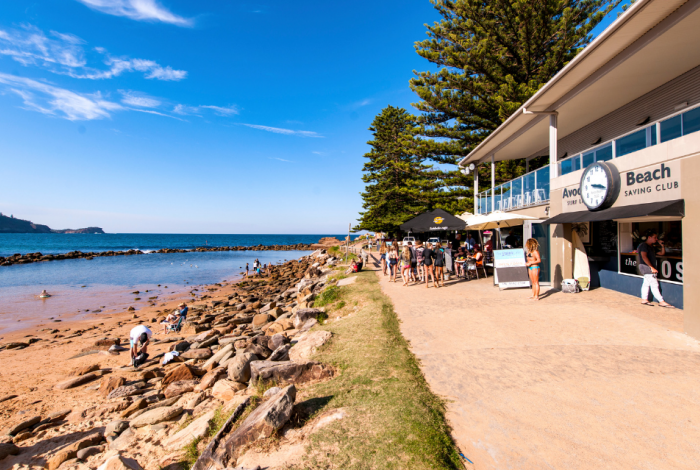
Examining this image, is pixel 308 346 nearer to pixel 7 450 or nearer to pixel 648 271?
pixel 7 450

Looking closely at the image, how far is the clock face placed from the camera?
26.6 feet

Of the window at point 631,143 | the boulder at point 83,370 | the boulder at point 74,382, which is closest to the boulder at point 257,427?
the boulder at point 74,382

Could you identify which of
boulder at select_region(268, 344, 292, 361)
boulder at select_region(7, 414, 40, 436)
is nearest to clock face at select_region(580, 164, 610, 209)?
boulder at select_region(268, 344, 292, 361)

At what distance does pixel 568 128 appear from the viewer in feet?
42.7

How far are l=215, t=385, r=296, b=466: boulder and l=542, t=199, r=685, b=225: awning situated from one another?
22.9ft

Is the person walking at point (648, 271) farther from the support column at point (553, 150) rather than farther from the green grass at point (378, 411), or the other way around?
the green grass at point (378, 411)

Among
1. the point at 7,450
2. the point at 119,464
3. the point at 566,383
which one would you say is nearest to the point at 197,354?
the point at 7,450

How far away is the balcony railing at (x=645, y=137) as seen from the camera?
6.22 metres

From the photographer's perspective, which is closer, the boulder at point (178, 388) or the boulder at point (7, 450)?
the boulder at point (7, 450)

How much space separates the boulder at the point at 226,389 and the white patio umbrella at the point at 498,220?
948cm

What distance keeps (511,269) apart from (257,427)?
376 inches

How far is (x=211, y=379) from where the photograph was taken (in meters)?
6.41

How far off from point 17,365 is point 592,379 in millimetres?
12571

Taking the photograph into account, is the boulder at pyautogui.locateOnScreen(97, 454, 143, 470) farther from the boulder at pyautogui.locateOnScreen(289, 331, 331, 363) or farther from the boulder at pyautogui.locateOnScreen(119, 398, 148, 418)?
the boulder at pyautogui.locateOnScreen(289, 331, 331, 363)
